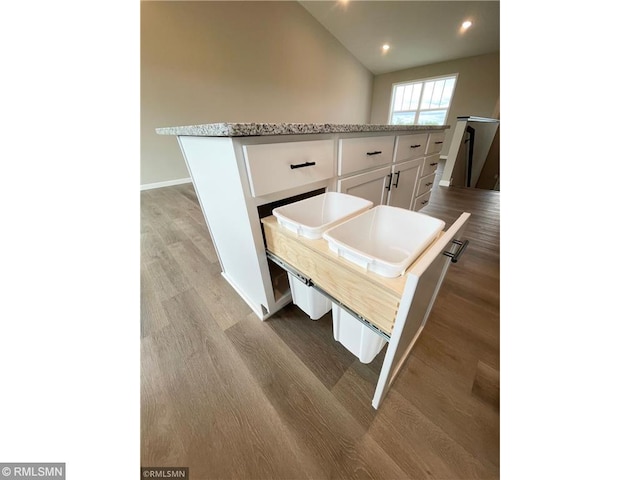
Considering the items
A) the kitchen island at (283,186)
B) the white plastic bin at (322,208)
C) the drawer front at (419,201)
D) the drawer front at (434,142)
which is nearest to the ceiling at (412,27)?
the drawer front at (434,142)

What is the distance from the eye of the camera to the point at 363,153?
102 centimetres

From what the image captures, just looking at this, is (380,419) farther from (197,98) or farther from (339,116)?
(339,116)

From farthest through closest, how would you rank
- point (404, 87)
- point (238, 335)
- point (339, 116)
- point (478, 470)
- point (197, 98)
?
point (404, 87), point (339, 116), point (197, 98), point (238, 335), point (478, 470)

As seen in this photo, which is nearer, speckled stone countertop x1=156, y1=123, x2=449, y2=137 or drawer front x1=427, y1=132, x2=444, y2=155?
speckled stone countertop x1=156, y1=123, x2=449, y2=137

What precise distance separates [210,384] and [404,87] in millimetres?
7600

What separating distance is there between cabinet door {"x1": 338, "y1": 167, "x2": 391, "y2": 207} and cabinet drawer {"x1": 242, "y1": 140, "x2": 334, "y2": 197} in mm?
168

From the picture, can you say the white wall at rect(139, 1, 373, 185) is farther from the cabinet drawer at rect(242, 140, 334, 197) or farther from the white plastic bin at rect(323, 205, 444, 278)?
the white plastic bin at rect(323, 205, 444, 278)

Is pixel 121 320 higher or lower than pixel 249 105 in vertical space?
lower

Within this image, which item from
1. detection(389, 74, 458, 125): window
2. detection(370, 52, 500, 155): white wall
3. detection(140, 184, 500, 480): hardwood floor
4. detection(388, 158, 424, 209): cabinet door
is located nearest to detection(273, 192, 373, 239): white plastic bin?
detection(140, 184, 500, 480): hardwood floor

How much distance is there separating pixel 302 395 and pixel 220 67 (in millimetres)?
3994

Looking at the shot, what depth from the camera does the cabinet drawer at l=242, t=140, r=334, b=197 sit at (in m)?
0.62

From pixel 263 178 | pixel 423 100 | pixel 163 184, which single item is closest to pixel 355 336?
pixel 263 178
